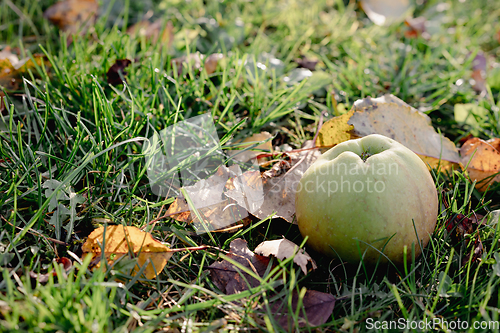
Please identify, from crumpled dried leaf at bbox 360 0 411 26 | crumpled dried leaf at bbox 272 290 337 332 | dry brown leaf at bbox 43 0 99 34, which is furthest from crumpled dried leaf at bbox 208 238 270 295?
crumpled dried leaf at bbox 360 0 411 26

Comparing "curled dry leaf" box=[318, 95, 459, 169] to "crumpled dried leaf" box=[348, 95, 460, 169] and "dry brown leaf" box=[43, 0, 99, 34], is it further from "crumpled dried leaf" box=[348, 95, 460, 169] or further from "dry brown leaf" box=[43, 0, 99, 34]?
"dry brown leaf" box=[43, 0, 99, 34]

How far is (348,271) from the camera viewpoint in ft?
5.07

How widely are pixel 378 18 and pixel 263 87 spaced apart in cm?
208

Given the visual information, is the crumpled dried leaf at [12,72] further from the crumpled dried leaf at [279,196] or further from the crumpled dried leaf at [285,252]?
the crumpled dried leaf at [285,252]

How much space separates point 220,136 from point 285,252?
939mm

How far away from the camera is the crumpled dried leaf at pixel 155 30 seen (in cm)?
294

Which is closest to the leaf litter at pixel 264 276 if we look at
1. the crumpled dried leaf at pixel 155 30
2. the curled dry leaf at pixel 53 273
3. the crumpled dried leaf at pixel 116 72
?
the curled dry leaf at pixel 53 273

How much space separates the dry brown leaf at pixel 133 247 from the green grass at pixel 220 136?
6 cm

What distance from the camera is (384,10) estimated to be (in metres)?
3.77

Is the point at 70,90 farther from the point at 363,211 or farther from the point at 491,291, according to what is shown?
the point at 491,291

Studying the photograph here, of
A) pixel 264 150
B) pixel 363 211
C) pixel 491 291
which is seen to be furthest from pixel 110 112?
pixel 491 291

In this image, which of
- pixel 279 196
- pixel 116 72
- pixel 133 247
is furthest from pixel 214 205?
pixel 116 72

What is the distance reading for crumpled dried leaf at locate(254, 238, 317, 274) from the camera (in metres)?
1.41

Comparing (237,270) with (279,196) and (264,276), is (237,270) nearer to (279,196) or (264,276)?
(264,276)
